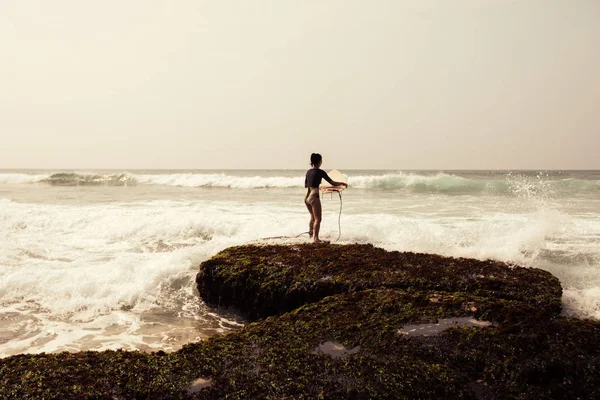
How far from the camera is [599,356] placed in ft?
9.87

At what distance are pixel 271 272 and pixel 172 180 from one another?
4421cm

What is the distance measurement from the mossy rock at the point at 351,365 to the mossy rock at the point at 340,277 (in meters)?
1.23

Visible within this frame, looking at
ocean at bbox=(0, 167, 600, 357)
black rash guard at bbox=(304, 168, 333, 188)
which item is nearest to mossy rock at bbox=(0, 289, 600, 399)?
ocean at bbox=(0, 167, 600, 357)

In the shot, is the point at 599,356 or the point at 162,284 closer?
the point at 599,356

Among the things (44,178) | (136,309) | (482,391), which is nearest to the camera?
(482,391)

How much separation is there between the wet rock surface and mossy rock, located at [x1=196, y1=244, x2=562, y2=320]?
0.43m

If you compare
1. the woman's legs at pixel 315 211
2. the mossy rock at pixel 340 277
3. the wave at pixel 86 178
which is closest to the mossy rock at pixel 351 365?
the mossy rock at pixel 340 277

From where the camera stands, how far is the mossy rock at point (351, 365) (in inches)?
111

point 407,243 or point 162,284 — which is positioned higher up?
point 407,243

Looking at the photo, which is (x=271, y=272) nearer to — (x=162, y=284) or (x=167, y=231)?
(x=162, y=284)

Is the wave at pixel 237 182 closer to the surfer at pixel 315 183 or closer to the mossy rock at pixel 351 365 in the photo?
the surfer at pixel 315 183

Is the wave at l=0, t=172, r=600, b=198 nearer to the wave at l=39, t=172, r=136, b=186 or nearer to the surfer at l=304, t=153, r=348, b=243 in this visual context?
the wave at l=39, t=172, r=136, b=186

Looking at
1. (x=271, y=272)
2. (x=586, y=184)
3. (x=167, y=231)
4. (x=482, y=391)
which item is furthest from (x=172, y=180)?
(x=482, y=391)

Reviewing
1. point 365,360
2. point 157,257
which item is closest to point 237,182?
point 157,257
